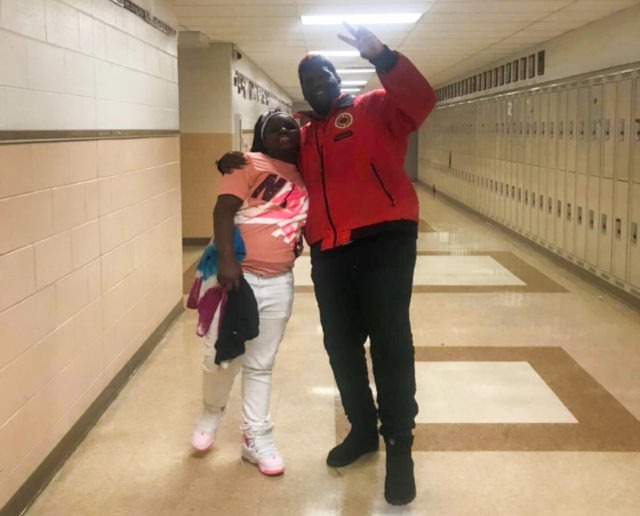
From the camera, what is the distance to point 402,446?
2.52 meters

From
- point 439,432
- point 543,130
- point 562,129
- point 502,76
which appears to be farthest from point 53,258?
point 502,76

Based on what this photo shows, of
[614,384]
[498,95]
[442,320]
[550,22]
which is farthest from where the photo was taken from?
[498,95]

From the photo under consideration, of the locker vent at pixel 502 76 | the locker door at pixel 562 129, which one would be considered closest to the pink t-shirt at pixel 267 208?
the locker door at pixel 562 129

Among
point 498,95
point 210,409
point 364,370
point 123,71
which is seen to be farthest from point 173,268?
point 498,95

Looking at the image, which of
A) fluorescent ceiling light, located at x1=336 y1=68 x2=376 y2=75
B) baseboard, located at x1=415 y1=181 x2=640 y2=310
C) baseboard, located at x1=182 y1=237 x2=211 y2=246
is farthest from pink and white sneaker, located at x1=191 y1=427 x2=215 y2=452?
fluorescent ceiling light, located at x1=336 y1=68 x2=376 y2=75

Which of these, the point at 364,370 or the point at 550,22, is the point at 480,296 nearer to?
the point at 550,22

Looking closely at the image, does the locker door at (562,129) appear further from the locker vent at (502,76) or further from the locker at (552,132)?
the locker vent at (502,76)

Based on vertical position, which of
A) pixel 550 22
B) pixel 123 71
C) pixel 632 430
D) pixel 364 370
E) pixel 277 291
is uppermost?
pixel 550 22

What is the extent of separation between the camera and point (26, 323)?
2484mm

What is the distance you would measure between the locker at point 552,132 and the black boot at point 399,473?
556 cm

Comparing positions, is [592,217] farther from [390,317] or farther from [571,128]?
[390,317]

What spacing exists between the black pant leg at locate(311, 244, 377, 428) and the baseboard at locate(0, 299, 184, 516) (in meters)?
1.12

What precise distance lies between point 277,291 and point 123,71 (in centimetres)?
185

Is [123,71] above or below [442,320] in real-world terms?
above
